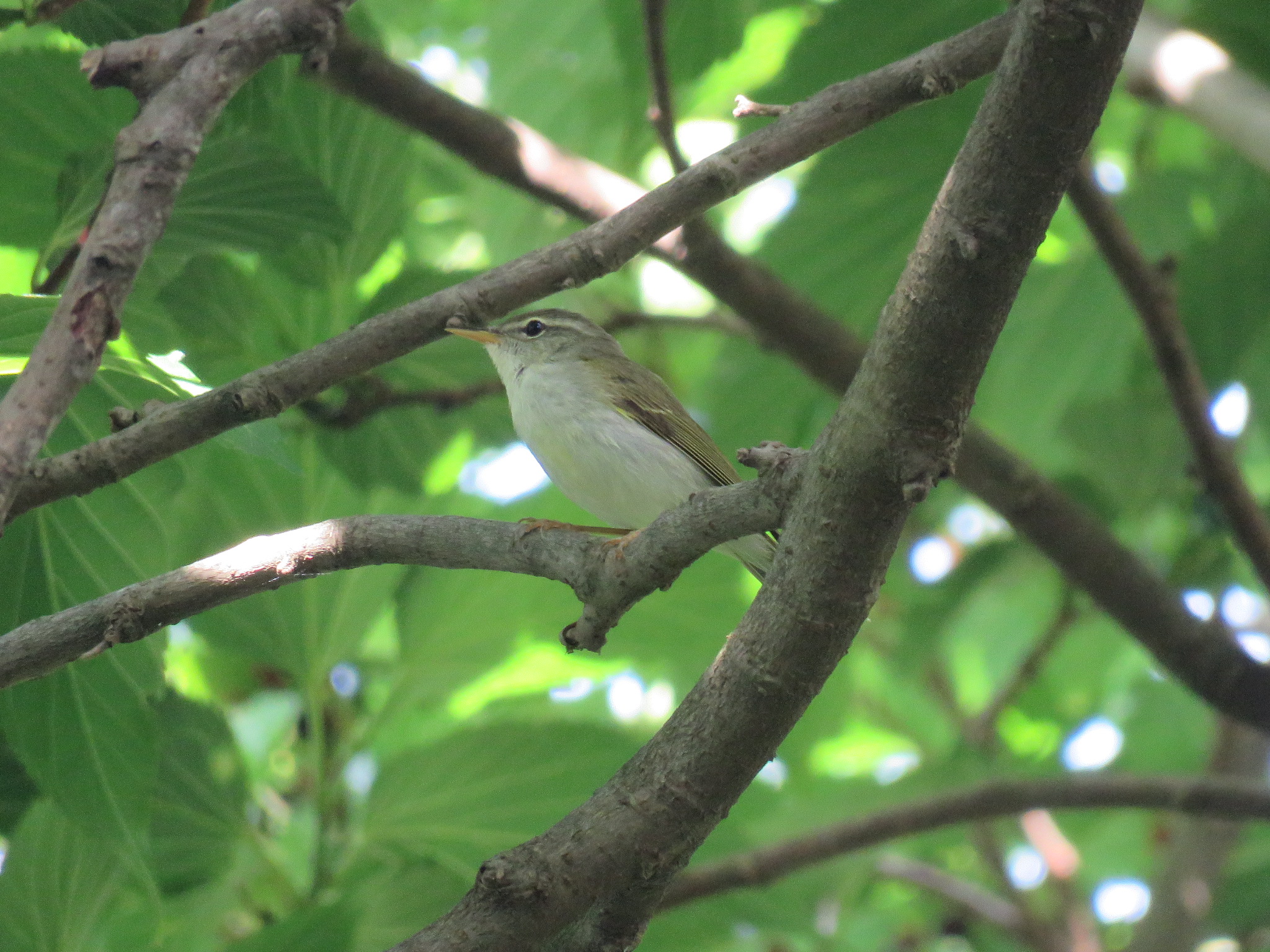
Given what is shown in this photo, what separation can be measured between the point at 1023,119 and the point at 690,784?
0.99 m

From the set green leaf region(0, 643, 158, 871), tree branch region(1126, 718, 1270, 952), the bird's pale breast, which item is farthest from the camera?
tree branch region(1126, 718, 1270, 952)

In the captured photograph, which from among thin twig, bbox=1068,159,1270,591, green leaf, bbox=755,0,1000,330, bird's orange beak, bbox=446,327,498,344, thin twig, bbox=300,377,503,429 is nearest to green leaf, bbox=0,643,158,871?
thin twig, bbox=300,377,503,429

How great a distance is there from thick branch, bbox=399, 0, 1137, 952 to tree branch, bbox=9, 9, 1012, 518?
1.55ft

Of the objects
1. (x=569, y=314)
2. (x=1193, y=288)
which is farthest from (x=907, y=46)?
(x=569, y=314)

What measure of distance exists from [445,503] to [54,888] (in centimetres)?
162

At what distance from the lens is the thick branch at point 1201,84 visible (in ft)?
10.2

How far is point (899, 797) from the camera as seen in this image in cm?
464

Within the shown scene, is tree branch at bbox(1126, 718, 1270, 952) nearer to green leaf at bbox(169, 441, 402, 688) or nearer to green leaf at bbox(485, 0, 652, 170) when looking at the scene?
green leaf at bbox(169, 441, 402, 688)

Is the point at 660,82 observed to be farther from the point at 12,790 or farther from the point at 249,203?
the point at 12,790

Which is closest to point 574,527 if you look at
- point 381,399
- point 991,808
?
point 381,399

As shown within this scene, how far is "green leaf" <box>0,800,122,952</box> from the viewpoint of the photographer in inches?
98.4

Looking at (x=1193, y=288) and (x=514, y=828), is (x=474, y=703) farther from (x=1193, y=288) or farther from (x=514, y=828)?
(x=1193, y=288)

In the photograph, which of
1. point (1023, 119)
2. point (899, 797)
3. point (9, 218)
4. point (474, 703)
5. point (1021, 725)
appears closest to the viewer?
point (1023, 119)

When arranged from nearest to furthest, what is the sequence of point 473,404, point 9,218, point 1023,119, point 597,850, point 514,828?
point 1023,119 < point 597,850 < point 9,218 < point 514,828 < point 473,404
